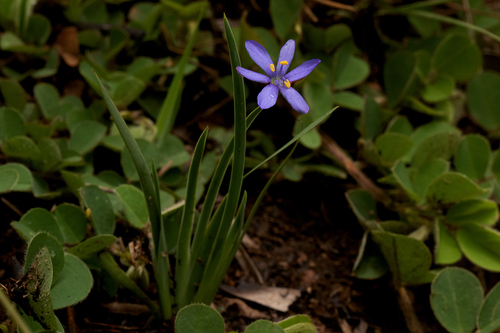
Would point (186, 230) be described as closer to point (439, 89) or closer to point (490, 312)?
point (490, 312)

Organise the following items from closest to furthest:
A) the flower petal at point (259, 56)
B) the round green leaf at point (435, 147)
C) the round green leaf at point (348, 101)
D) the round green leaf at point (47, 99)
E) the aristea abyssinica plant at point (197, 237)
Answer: the flower petal at point (259, 56)
the aristea abyssinica plant at point (197, 237)
the round green leaf at point (47, 99)
the round green leaf at point (435, 147)
the round green leaf at point (348, 101)

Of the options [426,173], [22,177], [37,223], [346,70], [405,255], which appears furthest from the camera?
[346,70]

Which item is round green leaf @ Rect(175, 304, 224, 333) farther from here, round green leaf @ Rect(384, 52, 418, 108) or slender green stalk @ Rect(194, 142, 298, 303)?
round green leaf @ Rect(384, 52, 418, 108)

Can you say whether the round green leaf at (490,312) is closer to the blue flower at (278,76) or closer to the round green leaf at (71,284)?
the blue flower at (278,76)

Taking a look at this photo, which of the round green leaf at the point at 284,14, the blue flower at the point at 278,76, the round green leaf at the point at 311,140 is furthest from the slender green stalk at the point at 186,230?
the round green leaf at the point at 284,14

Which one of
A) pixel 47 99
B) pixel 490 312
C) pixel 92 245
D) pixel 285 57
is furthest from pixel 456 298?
pixel 47 99

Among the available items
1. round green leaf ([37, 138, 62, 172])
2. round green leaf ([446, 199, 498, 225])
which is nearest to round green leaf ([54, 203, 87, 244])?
round green leaf ([37, 138, 62, 172])
